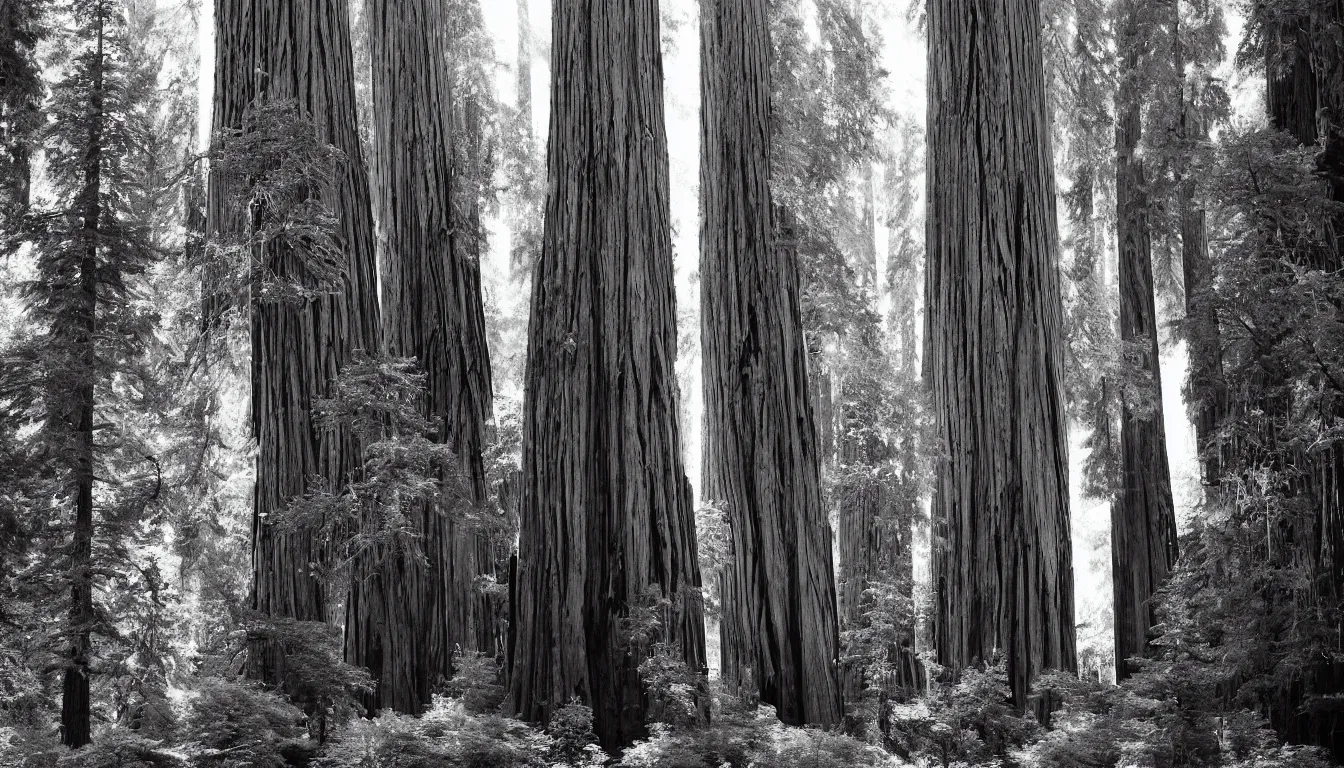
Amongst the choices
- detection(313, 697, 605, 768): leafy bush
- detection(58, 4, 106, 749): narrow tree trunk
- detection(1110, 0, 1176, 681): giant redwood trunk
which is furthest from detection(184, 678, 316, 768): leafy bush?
detection(1110, 0, 1176, 681): giant redwood trunk

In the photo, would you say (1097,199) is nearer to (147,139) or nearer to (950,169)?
(950,169)

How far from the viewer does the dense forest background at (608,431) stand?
738 centimetres

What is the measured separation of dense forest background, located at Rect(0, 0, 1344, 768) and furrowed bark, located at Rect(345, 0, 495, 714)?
0.04 meters

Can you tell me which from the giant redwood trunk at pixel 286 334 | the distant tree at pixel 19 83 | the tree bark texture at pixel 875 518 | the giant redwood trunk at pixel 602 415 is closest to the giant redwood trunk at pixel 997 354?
the giant redwood trunk at pixel 602 415

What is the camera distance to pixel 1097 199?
72.4 ft

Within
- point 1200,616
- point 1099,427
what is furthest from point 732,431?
point 1099,427

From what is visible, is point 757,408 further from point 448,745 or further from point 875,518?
point 448,745

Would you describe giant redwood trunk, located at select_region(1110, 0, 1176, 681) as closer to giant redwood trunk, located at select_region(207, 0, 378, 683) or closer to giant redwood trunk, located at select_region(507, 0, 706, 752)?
giant redwood trunk, located at select_region(507, 0, 706, 752)

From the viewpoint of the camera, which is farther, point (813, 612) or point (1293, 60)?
point (813, 612)

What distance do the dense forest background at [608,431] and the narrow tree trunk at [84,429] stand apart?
31mm

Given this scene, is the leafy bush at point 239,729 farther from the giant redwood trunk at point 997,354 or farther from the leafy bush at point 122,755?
the giant redwood trunk at point 997,354

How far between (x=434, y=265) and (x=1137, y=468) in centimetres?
988

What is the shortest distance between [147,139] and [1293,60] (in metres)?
8.07

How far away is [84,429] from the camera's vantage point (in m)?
9.01
